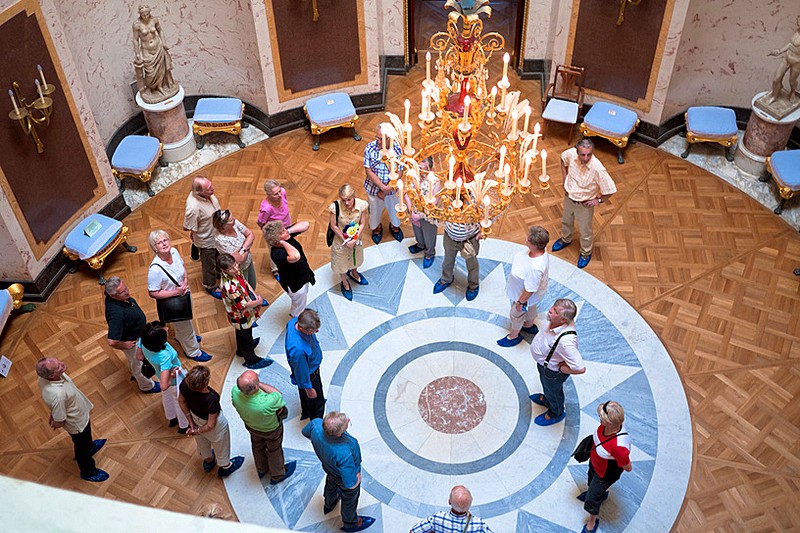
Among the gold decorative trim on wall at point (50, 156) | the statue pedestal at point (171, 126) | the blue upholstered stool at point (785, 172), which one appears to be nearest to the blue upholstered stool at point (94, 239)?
the gold decorative trim on wall at point (50, 156)

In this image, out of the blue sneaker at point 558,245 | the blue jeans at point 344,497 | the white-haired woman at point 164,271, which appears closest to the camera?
the blue jeans at point 344,497

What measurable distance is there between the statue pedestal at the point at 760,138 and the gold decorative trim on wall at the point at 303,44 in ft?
16.2

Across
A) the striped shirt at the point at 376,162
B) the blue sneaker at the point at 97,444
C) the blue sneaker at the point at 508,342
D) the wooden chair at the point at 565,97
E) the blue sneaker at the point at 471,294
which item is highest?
the striped shirt at the point at 376,162

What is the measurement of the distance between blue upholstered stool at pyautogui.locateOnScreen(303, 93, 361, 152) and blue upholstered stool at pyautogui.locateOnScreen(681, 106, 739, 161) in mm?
4245

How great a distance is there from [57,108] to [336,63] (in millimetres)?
3624

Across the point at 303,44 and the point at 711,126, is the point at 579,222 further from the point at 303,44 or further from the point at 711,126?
the point at 303,44

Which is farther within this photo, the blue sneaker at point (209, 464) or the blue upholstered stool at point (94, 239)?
the blue upholstered stool at point (94, 239)

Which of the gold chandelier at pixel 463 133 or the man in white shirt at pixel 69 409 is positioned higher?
the gold chandelier at pixel 463 133

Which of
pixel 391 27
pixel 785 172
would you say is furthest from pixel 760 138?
pixel 391 27

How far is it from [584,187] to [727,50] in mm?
3320

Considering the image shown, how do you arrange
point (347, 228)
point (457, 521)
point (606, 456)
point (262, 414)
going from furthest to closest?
point (347, 228) → point (262, 414) → point (606, 456) → point (457, 521)

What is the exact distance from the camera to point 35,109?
7418 millimetres

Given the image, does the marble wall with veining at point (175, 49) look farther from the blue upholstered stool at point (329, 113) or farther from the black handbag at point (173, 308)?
the black handbag at point (173, 308)

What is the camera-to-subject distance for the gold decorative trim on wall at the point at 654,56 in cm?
855
